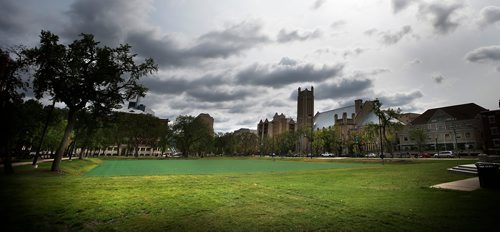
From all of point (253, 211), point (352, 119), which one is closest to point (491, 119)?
point (352, 119)

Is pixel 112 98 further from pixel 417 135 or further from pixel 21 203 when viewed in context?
pixel 417 135

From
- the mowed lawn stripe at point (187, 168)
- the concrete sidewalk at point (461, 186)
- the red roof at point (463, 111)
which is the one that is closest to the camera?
the concrete sidewalk at point (461, 186)

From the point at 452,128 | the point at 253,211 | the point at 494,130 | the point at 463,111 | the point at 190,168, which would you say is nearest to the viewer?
the point at 253,211

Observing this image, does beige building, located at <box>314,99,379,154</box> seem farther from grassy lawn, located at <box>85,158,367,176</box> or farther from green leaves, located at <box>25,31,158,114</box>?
green leaves, located at <box>25,31,158,114</box>

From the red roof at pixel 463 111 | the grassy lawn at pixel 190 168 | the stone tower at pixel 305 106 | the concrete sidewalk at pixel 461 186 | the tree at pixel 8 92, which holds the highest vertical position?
the stone tower at pixel 305 106

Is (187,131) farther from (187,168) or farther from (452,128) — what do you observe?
(452,128)

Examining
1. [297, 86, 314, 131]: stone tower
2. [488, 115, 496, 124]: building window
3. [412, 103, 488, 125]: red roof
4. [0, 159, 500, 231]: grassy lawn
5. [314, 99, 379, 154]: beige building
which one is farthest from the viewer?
[297, 86, 314, 131]: stone tower

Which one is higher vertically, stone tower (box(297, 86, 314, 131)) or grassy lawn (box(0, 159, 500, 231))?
stone tower (box(297, 86, 314, 131))

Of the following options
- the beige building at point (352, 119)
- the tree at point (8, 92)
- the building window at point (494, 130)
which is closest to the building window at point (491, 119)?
the building window at point (494, 130)

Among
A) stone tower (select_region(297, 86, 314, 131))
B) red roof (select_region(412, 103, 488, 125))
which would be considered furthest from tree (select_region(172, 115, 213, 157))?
red roof (select_region(412, 103, 488, 125))

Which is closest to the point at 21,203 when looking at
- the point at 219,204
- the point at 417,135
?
the point at 219,204

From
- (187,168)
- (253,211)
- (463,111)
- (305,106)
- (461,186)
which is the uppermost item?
(305,106)

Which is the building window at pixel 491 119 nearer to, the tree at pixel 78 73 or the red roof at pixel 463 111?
the red roof at pixel 463 111

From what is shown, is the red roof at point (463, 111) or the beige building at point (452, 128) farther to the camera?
the red roof at point (463, 111)
